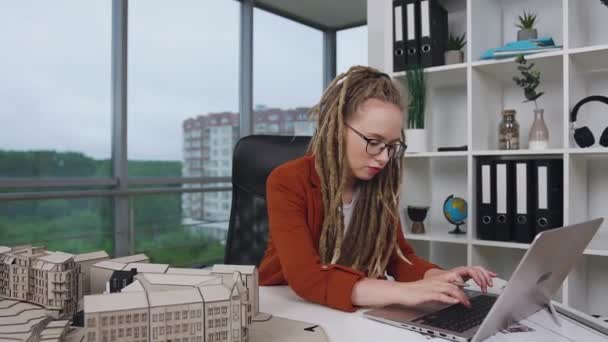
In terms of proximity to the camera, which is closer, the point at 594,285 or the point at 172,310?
the point at 172,310

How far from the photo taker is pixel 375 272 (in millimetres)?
1188

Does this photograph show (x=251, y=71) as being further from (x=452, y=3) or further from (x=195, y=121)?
(x=452, y=3)

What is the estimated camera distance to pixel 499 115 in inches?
87.3

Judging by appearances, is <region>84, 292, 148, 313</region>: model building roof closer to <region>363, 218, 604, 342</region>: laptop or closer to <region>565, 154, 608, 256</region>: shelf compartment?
<region>363, 218, 604, 342</region>: laptop

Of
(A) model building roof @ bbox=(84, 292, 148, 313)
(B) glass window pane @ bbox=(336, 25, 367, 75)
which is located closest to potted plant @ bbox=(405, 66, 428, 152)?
(A) model building roof @ bbox=(84, 292, 148, 313)

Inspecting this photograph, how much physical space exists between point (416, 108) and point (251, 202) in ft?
3.21

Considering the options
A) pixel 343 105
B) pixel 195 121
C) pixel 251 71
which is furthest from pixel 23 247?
pixel 251 71

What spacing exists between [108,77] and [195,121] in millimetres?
710

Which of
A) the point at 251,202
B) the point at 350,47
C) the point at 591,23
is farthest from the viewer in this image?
the point at 350,47

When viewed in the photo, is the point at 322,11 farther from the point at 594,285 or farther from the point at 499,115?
the point at 594,285

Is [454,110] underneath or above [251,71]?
underneath

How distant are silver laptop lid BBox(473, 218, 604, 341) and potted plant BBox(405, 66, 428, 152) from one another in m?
1.26

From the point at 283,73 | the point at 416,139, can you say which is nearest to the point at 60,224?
the point at 416,139

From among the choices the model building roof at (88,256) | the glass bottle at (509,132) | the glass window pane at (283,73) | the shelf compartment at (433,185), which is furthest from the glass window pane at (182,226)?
the model building roof at (88,256)
